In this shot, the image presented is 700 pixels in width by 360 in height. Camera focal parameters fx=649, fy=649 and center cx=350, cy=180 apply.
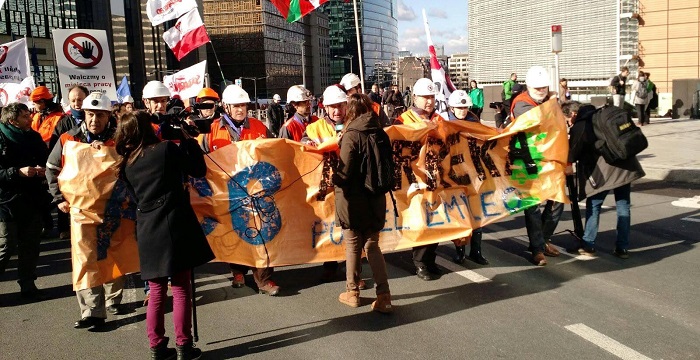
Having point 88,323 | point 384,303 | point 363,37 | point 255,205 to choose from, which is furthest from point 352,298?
point 363,37

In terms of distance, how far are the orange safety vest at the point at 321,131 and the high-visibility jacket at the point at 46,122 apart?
15.9ft

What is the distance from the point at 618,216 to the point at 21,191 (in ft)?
20.8

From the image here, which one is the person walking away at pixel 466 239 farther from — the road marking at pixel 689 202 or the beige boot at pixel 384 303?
the road marking at pixel 689 202

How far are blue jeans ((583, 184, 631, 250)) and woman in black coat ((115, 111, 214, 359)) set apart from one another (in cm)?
454

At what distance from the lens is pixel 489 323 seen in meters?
5.41

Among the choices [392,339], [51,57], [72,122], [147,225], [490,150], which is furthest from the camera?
[51,57]

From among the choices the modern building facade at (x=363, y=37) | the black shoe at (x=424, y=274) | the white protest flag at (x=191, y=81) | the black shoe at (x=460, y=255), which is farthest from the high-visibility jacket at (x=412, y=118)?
the modern building facade at (x=363, y=37)

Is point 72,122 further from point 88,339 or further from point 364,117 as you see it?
point 364,117

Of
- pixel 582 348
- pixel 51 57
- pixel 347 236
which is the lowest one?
pixel 582 348

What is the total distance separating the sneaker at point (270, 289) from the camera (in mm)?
6492

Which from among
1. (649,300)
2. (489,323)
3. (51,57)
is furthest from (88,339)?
(51,57)

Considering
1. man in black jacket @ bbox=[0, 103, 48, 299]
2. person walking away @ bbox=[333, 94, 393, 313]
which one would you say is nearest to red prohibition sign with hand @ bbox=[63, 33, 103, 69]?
man in black jacket @ bbox=[0, 103, 48, 299]

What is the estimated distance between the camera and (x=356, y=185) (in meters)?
5.65

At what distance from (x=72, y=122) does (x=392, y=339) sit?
6119 mm
